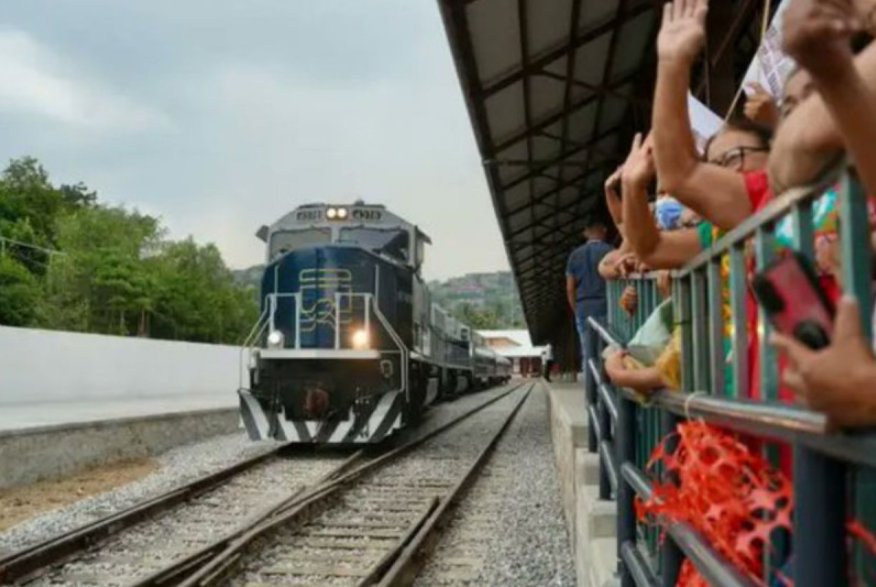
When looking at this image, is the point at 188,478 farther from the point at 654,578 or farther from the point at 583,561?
the point at 654,578

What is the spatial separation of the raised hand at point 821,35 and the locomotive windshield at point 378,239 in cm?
1147

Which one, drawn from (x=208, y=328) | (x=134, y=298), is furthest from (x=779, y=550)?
(x=208, y=328)

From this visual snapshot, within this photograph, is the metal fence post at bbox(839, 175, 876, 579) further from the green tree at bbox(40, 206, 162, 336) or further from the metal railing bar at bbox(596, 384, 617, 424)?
the green tree at bbox(40, 206, 162, 336)

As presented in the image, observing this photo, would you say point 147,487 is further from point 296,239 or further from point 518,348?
point 518,348

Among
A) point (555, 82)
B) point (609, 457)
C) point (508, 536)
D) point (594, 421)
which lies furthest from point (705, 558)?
point (555, 82)

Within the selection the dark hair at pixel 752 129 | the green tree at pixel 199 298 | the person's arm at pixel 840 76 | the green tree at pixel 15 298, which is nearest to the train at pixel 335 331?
the dark hair at pixel 752 129

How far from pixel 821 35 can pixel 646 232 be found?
57.8 inches

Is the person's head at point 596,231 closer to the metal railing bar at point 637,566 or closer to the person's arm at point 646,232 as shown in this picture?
the metal railing bar at point 637,566

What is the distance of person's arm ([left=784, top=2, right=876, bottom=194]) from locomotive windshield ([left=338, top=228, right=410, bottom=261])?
11472 mm

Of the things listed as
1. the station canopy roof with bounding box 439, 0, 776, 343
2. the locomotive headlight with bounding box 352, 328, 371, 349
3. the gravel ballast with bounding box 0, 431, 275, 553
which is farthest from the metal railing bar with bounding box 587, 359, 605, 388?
the locomotive headlight with bounding box 352, 328, 371, 349

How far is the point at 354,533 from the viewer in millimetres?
7055

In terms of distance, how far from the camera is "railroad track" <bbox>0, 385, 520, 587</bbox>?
5.80 metres

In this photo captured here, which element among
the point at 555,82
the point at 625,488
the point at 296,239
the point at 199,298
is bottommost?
the point at 625,488

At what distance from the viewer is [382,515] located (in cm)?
780
